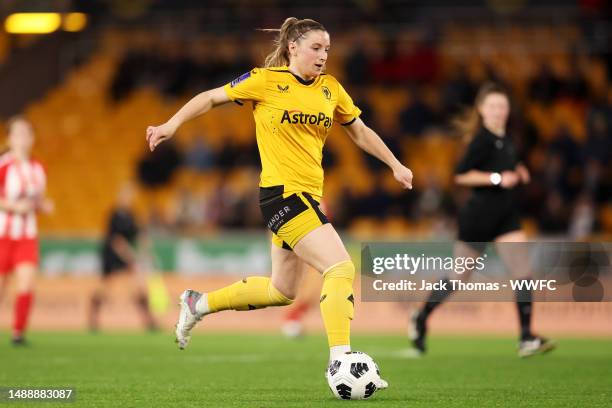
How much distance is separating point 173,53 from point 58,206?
14.7ft

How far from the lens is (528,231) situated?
770 inches

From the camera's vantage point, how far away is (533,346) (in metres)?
10.2

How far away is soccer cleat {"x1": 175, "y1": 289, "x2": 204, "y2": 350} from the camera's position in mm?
7809

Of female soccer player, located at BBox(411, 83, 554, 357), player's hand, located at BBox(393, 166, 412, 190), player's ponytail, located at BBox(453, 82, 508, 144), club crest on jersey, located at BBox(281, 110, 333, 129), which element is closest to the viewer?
club crest on jersey, located at BBox(281, 110, 333, 129)

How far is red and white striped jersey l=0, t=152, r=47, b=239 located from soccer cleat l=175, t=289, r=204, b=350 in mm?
5369

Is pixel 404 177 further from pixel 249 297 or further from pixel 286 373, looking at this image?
pixel 286 373

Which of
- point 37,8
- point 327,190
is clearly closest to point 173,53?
point 37,8

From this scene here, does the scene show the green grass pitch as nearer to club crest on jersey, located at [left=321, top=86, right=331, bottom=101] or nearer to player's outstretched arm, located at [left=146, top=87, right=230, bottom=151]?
player's outstretched arm, located at [left=146, top=87, right=230, bottom=151]

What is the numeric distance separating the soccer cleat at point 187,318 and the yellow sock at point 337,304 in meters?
1.28

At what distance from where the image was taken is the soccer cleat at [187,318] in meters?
7.81

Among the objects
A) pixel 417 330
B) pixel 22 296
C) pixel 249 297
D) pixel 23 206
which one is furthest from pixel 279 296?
pixel 23 206

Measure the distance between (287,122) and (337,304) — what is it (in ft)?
4.02

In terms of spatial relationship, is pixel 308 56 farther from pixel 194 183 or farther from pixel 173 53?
pixel 173 53

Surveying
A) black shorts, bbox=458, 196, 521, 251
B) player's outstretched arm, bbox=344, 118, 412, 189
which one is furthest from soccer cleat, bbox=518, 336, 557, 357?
player's outstretched arm, bbox=344, 118, 412, 189
